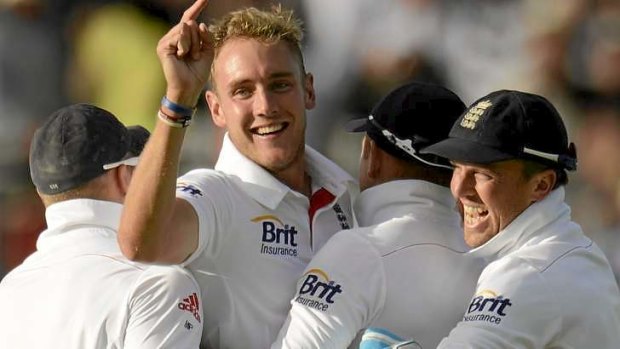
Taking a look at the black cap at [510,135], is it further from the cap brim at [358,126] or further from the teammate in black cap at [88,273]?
the teammate in black cap at [88,273]

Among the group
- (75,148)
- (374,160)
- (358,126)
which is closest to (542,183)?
(374,160)

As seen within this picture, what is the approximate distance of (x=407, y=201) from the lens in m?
3.72

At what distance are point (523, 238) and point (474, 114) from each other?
35 cm

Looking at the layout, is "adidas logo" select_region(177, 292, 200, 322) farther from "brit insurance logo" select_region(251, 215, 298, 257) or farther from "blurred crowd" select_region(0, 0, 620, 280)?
"blurred crowd" select_region(0, 0, 620, 280)

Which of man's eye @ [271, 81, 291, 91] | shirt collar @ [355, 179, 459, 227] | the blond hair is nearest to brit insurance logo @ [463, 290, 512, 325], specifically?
shirt collar @ [355, 179, 459, 227]

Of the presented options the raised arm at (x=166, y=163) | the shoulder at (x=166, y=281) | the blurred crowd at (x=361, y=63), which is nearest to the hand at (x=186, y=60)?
the raised arm at (x=166, y=163)

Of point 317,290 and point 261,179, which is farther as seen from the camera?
point 261,179

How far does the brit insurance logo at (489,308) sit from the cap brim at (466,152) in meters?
0.35

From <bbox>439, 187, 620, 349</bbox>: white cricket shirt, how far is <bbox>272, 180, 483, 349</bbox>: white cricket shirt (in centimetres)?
13

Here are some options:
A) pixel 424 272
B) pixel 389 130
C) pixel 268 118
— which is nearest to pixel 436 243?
pixel 424 272

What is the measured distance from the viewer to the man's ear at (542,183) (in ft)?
11.5

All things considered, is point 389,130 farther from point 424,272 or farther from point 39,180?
point 39,180

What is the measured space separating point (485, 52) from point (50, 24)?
79.9 inches

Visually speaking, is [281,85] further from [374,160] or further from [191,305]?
[191,305]
